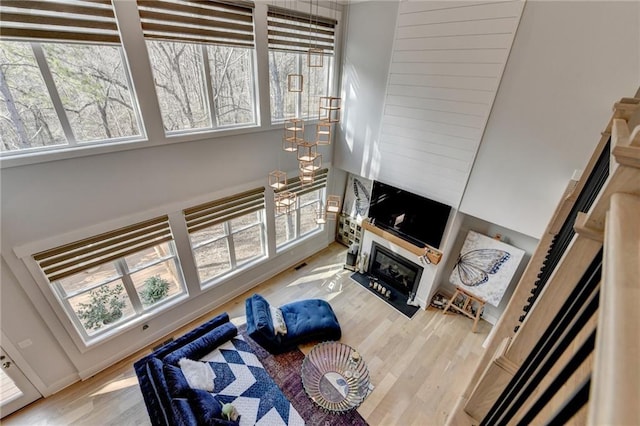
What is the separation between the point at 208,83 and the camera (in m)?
4.05

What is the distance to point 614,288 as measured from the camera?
0.47m

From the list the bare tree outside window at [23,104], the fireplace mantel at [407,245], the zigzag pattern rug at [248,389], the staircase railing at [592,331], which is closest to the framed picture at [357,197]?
the fireplace mantel at [407,245]

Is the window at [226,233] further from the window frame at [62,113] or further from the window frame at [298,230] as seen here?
the window frame at [62,113]

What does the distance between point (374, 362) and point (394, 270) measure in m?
1.99

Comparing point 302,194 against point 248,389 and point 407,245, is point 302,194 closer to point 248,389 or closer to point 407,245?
point 407,245

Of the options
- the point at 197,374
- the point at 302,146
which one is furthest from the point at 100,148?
the point at 197,374

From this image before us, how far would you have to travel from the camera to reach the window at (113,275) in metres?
3.52

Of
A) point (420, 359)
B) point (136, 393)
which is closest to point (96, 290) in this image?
point (136, 393)

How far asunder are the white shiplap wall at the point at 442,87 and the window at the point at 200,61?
7.80 ft

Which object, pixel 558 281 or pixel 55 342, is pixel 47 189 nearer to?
pixel 55 342

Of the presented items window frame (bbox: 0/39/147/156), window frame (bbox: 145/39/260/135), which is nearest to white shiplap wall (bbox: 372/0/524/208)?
window frame (bbox: 145/39/260/135)

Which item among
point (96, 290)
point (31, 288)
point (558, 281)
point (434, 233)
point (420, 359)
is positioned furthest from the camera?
point (434, 233)

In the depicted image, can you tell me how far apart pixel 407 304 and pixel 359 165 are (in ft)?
9.69

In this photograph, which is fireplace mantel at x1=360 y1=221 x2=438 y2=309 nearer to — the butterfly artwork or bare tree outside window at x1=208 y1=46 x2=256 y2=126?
the butterfly artwork
